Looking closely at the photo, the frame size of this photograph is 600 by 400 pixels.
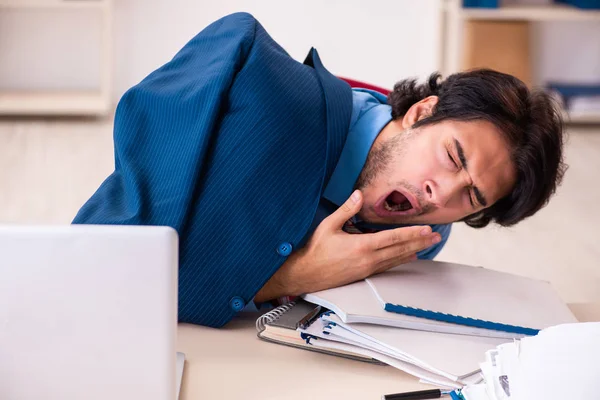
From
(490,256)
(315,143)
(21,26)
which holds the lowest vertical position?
(490,256)

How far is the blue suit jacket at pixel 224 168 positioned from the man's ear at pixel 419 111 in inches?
8.4

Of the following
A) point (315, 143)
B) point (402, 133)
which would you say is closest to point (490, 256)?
point (402, 133)

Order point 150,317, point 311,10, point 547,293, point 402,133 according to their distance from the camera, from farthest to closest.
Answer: point 311,10 < point 402,133 < point 547,293 < point 150,317

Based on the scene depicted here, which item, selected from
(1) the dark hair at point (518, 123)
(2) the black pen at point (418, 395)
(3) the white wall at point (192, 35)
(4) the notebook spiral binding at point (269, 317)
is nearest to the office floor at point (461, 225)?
(3) the white wall at point (192, 35)

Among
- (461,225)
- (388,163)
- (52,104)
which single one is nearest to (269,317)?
(388,163)

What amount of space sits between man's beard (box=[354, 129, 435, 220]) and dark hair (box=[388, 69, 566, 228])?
48 millimetres

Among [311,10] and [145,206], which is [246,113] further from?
[311,10]

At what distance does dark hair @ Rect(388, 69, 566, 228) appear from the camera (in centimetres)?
150

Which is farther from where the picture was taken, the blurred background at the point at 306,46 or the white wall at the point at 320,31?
the white wall at the point at 320,31

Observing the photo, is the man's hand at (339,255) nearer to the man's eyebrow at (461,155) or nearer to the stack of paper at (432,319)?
the stack of paper at (432,319)

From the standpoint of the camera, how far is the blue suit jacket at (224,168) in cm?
125

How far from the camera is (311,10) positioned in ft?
14.6

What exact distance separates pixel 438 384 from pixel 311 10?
3623 millimetres

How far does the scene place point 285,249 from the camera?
4.25 feet
